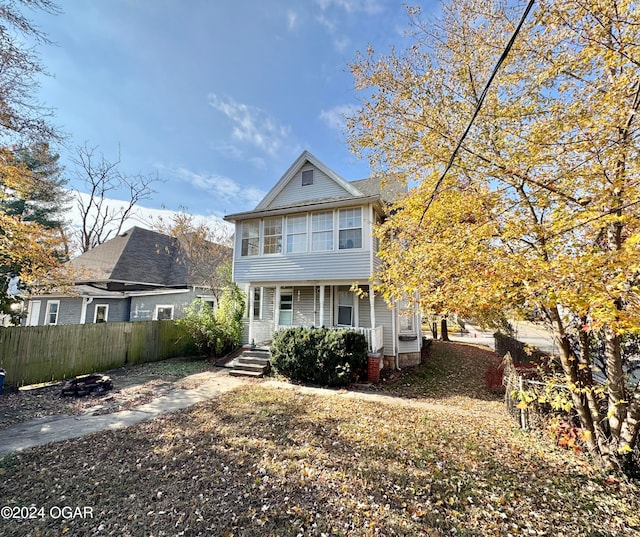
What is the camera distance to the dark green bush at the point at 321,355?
8617mm

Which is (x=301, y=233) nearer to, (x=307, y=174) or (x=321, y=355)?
(x=307, y=174)

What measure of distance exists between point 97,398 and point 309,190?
973cm

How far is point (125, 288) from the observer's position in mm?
16141

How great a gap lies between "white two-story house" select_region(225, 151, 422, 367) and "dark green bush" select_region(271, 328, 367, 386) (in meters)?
0.93

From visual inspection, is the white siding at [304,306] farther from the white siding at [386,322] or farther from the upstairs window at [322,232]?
the white siding at [386,322]

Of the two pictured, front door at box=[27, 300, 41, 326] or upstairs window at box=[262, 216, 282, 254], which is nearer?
upstairs window at box=[262, 216, 282, 254]

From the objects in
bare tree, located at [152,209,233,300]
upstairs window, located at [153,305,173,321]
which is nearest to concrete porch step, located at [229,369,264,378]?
bare tree, located at [152,209,233,300]

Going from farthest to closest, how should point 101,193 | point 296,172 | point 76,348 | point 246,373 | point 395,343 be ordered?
point 101,193, point 296,172, point 395,343, point 246,373, point 76,348

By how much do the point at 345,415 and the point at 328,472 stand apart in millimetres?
2301

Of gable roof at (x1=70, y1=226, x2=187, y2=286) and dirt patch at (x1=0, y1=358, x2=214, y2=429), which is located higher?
gable roof at (x1=70, y1=226, x2=187, y2=286)

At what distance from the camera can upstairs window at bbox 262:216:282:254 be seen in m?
11.7

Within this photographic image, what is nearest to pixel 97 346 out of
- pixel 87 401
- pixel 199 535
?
pixel 87 401

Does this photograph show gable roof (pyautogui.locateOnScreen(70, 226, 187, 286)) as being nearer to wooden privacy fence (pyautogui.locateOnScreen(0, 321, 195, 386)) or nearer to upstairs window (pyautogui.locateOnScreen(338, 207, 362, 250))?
wooden privacy fence (pyautogui.locateOnScreen(0, 321, 195, 386))

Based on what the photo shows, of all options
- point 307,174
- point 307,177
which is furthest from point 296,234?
point 307,174
